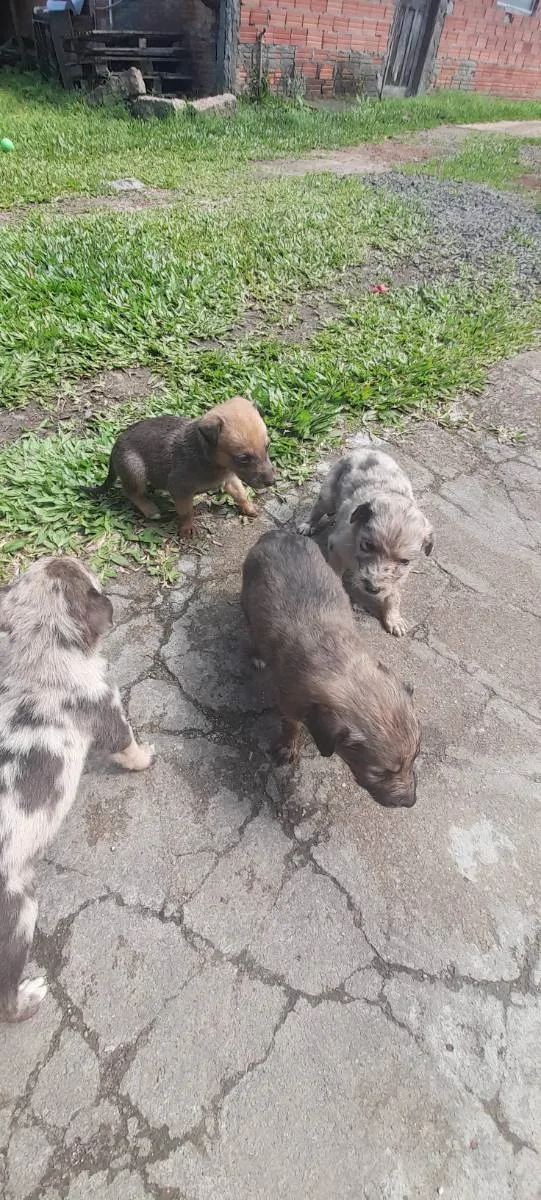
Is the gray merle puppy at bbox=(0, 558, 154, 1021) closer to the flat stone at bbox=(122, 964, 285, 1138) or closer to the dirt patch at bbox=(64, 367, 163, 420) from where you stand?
the flat stone at bbox=(122, 964, 285, 1138)

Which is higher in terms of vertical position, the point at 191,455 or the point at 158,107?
the point at 191,455

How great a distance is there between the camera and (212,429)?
418cm

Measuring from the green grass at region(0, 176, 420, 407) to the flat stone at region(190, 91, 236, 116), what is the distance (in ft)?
19.9

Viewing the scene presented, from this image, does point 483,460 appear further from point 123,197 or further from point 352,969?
point 123,197

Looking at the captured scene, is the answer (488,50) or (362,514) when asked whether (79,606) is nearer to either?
(362,514)

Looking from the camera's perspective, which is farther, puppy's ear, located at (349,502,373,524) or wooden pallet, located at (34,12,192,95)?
wooden pallet, located at (34,12,192,95)

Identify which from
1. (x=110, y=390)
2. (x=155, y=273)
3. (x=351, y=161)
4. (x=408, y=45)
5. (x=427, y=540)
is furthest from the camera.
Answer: (x=408, y=45)

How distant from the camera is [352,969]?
9.20 feet

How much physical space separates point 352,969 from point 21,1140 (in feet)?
4.89

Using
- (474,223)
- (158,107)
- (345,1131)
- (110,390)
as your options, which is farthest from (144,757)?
(158,107)

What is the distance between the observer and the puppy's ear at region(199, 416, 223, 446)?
4.17 metres

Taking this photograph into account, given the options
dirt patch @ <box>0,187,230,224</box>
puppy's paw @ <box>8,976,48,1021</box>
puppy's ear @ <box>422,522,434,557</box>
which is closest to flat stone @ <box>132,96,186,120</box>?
dirt patch @ <box>0,187,230,224</box>

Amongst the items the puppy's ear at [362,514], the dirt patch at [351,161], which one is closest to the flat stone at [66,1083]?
the puppy's ear at [362,514]

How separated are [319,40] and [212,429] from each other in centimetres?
1881
